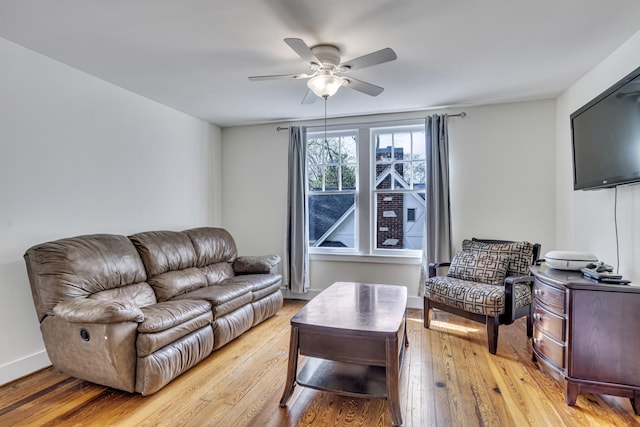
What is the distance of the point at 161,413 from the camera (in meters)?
2.06

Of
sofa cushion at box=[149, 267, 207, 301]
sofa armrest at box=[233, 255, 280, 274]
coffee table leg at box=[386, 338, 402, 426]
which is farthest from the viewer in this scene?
sofa armrest at box=[233, 255, 280, 274]

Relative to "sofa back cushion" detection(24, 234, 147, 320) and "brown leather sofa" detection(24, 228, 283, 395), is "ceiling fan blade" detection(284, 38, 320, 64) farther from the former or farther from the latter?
"sofa back cushion" detection(24, 234, 147, 320)

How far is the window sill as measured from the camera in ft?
13.8

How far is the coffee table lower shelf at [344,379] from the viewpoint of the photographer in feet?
6.70

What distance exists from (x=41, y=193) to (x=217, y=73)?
173 cm

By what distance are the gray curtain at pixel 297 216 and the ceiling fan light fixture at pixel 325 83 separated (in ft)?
6.38

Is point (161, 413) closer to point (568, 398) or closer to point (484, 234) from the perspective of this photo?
point (568, 398)

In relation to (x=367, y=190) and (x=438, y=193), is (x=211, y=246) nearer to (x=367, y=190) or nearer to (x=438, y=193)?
(x=367, y=190)

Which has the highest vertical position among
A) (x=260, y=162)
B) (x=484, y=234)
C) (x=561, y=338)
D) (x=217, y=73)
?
(x=217, y=73)

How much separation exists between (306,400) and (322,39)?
244cm

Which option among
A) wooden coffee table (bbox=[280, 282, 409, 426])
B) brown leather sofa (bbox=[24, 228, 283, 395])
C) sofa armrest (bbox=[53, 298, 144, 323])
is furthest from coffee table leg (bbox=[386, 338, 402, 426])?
sofa armrest (bbox=[53, 298, 144, 323])

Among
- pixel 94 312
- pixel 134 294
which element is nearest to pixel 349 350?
pixel 94 312

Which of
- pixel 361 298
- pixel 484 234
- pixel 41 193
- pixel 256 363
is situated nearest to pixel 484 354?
pixel 361 298

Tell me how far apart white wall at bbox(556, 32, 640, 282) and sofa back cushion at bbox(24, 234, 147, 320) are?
3900 millimetres
